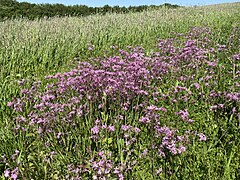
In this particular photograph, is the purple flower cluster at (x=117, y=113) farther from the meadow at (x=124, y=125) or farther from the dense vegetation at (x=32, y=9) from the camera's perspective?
the dense vegetation at (x=32, y=9)

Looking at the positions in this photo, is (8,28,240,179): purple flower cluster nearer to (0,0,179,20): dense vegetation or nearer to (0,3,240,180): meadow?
(0,3,240,180): meadow

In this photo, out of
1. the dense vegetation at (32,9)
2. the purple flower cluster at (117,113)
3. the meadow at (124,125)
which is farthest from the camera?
the dense vegetation at (32,9)

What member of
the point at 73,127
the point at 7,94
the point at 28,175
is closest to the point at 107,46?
the point at 7,94

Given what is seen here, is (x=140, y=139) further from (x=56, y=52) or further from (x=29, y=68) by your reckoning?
(x=56, y=52)

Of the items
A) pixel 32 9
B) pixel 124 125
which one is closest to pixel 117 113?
pixel 124 125

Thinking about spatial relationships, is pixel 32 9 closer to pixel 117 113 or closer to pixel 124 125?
pixel 117 113

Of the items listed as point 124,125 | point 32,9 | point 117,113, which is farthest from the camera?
point 32,9

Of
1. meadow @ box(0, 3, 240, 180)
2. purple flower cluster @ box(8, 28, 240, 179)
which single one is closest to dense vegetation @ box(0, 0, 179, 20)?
meadow @ box(0, 3, 240, 180)

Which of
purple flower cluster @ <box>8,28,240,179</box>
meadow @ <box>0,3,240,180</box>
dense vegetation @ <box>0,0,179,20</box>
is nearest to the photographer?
meadow @ <box>0,3,240,180</box>

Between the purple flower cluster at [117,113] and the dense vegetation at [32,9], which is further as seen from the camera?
the dense vegetation at [32,9]

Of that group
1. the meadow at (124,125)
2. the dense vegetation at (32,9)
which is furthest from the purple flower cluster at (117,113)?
the dense vegetation at (32,9)

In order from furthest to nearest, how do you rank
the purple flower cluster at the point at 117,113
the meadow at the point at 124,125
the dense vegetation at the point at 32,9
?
the dense vegetation at the point at 32,9, the purple flower cluster at the point at 117,113, the meadow at the point at 124,125

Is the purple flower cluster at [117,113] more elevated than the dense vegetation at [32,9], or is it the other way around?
the dense vegetation at [32,9]

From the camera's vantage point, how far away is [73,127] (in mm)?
3254
